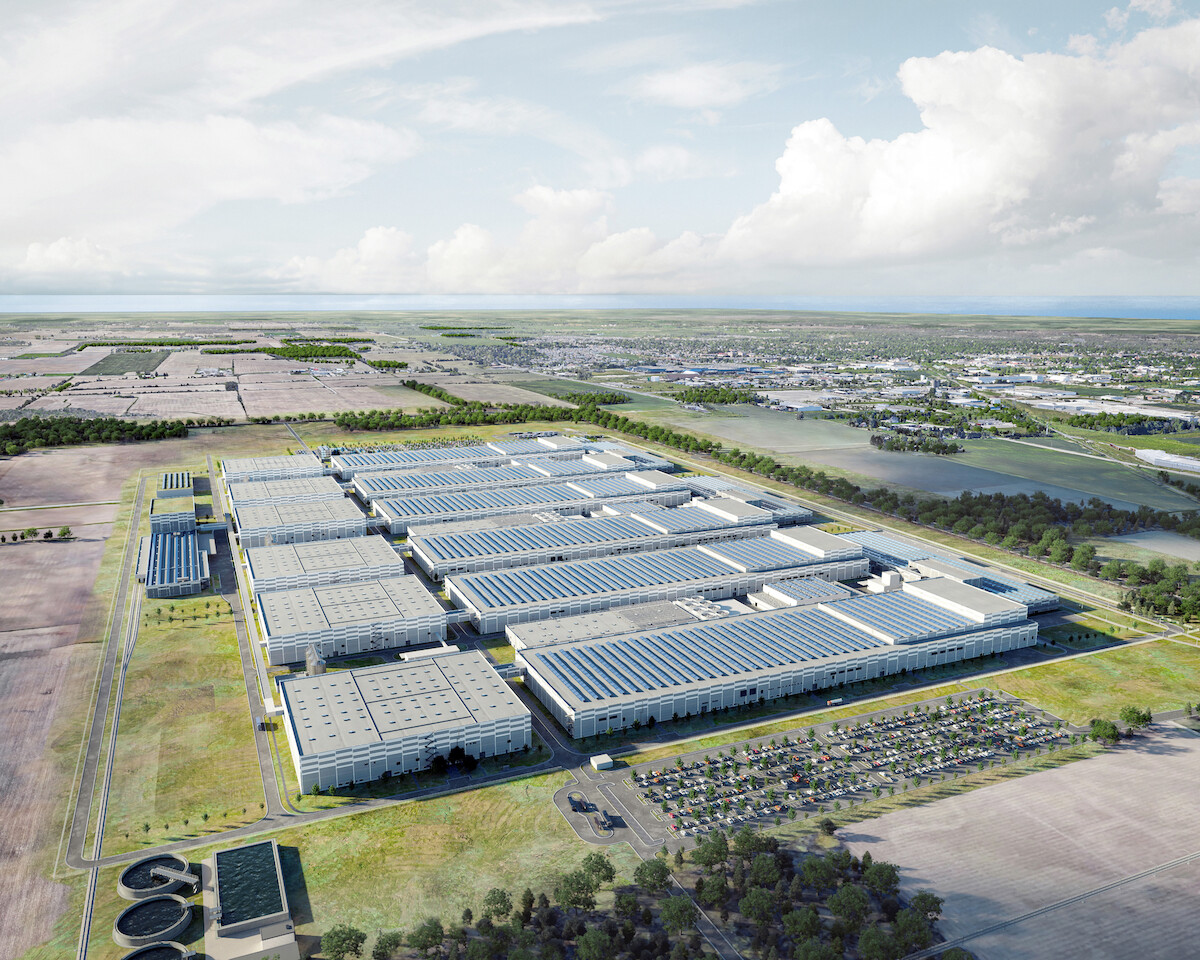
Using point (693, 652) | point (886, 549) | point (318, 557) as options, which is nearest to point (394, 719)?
point (693, 652)

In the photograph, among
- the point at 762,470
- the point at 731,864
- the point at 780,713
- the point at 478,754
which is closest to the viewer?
the point at 731,864

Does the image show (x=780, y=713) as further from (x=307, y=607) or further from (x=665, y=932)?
(x=307, y=607)

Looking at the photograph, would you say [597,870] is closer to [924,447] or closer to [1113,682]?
[1113,682]

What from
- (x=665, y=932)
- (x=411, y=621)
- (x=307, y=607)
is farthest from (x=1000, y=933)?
(x=307, y=607)

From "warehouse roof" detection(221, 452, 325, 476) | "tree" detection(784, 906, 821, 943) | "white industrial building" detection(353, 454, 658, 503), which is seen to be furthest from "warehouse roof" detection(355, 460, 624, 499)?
"tree" detection(784, 906, 821, 943)

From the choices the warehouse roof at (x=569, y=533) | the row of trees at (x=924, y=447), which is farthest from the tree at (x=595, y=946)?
the row of trees at (x=924, y=447)

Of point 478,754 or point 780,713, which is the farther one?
point 780,713
